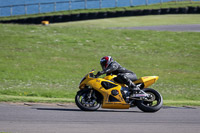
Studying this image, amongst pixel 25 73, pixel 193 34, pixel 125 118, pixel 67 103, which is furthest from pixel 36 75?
pixel 193 34

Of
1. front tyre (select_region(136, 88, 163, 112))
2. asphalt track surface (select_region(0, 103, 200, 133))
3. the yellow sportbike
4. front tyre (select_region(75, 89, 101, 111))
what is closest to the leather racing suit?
the yellow sportbike

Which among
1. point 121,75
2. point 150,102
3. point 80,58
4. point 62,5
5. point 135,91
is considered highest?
point 62,5

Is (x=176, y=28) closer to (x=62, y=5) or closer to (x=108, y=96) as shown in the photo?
(x=62, y=5)

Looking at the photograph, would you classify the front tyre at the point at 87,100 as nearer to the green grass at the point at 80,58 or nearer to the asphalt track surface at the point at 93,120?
the asphalt track surface at the point at 93,120

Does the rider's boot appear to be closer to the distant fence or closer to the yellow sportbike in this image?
the yellow sportbike

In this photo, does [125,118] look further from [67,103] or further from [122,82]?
[67,103]

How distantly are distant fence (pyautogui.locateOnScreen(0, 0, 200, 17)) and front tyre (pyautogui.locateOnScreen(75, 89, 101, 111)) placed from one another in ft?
119

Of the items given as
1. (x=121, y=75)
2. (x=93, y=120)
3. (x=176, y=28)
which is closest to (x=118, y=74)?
(x=121, y=75)

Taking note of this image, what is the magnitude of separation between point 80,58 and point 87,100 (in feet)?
45.9

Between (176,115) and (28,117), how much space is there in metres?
3.96

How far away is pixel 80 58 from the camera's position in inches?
955

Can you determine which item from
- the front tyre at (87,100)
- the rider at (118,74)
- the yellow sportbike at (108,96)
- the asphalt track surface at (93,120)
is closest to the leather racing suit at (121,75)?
the rider at (118,74)

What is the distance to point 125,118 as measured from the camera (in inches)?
370

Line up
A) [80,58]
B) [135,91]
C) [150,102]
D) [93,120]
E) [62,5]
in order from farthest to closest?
[62,5]
[80,58]
[150,102]
[135,91]
[93,120]
